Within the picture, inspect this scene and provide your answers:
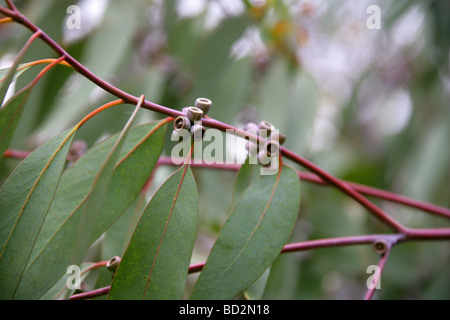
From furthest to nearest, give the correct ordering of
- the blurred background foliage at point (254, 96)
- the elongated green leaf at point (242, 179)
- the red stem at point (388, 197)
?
the blurred background foliage at point (254, 96), the red stem at point (388, 197), the elongated green leaf at point (242, 179)

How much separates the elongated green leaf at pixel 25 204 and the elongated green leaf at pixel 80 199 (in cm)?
3

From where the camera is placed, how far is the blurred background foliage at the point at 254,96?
1006 mm

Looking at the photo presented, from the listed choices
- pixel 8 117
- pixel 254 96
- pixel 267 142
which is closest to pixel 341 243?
pixel 267 142

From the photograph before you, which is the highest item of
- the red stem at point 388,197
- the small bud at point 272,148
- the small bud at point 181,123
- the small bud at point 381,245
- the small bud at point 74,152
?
the small bud at point 181,123

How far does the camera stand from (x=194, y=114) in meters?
0.46

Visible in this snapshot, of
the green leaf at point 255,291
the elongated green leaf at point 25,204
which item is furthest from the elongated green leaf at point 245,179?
the elongated green leaf at point 25,204

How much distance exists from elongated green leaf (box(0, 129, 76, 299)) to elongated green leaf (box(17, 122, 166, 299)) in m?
0.03

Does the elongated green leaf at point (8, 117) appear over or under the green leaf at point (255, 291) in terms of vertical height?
over

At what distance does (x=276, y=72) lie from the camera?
49.6 inches

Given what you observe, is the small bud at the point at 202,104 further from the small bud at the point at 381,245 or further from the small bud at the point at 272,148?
the small bud at the point at 381,245

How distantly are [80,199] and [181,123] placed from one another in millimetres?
160
